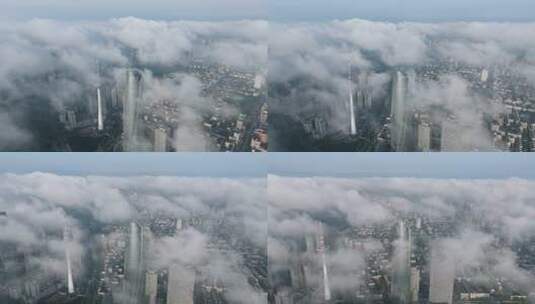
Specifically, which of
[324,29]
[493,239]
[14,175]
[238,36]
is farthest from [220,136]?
[493,239]

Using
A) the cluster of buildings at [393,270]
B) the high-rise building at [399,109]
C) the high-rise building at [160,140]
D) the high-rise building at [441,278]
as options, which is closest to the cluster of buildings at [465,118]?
the high-rise building at [399,109]

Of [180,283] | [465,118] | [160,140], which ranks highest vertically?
[465,118]

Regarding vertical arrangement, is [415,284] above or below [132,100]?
below

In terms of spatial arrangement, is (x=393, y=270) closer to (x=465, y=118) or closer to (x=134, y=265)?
(x=465, y=118)

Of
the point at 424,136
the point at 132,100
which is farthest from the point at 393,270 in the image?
the point at 132,100

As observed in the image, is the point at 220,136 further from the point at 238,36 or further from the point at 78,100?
the point at 78,100

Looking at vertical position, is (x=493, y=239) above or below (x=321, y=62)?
below

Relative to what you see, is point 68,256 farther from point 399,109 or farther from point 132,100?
point 399,109
